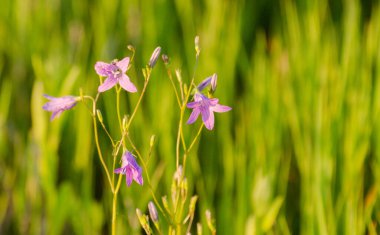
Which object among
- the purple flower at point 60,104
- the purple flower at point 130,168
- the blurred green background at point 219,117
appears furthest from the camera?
the blurred green background at point 219,117

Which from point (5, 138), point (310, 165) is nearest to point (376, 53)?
point (310, 165)

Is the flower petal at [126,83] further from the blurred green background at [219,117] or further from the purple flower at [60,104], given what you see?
the blurred green background at [219,117]

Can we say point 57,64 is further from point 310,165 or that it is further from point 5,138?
point 310,165

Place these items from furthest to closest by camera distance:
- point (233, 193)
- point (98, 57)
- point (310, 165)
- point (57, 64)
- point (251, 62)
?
point (251, 62), point (98, 57), point (57, 64), point (233, 193), point (310, 165)

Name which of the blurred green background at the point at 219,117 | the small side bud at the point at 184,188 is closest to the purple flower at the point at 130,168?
the small side bud at the point at 184,188

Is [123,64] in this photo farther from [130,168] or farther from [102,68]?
[130,168]
